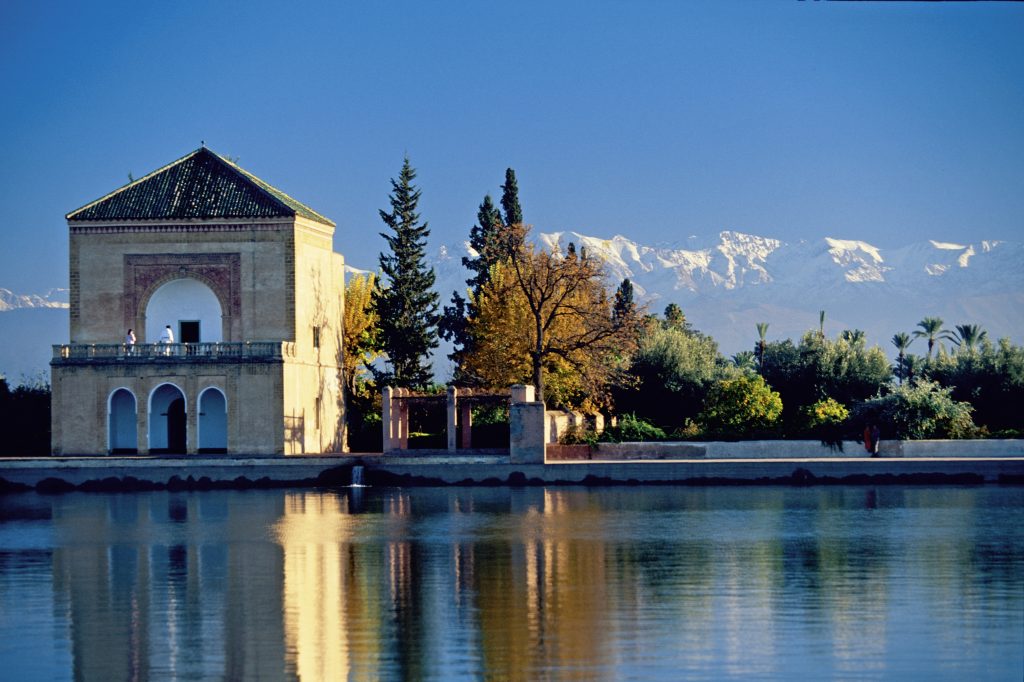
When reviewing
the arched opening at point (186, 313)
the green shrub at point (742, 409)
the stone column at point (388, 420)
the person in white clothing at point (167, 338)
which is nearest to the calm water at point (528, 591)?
the green shrub at point (742, 409)

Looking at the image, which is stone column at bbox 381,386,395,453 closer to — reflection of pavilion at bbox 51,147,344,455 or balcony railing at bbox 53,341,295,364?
reflection of pavilion at bbox 51,147,344,455

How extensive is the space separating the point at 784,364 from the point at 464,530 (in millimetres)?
20725

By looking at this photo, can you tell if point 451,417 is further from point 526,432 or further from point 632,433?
point 632,433

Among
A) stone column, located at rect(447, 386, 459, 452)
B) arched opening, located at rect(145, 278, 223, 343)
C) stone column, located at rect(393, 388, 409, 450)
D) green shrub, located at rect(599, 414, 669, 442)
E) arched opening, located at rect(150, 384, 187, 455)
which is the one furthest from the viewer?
arched opening, located at rect(145, 278, 223, 343)

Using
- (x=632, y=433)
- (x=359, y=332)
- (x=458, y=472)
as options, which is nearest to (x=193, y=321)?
(x=359, y=332)

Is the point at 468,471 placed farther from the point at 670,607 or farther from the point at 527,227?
the point at 670,607

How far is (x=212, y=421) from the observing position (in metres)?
42.7

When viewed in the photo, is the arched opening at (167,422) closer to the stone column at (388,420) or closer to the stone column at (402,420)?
the stone column at (388,420)

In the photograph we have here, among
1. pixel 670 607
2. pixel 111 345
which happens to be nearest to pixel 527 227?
pixel 111 345

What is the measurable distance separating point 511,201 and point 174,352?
45.4 feet

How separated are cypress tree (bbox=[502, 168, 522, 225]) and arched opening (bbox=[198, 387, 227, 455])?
41.1 feet

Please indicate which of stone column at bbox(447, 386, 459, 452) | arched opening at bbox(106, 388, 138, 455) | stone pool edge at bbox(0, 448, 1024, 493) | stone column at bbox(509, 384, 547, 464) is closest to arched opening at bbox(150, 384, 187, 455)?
arched opening at bbox(106, 388, 138, 455)

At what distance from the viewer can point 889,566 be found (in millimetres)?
20938

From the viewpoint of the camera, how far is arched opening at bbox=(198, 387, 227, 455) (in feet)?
139
